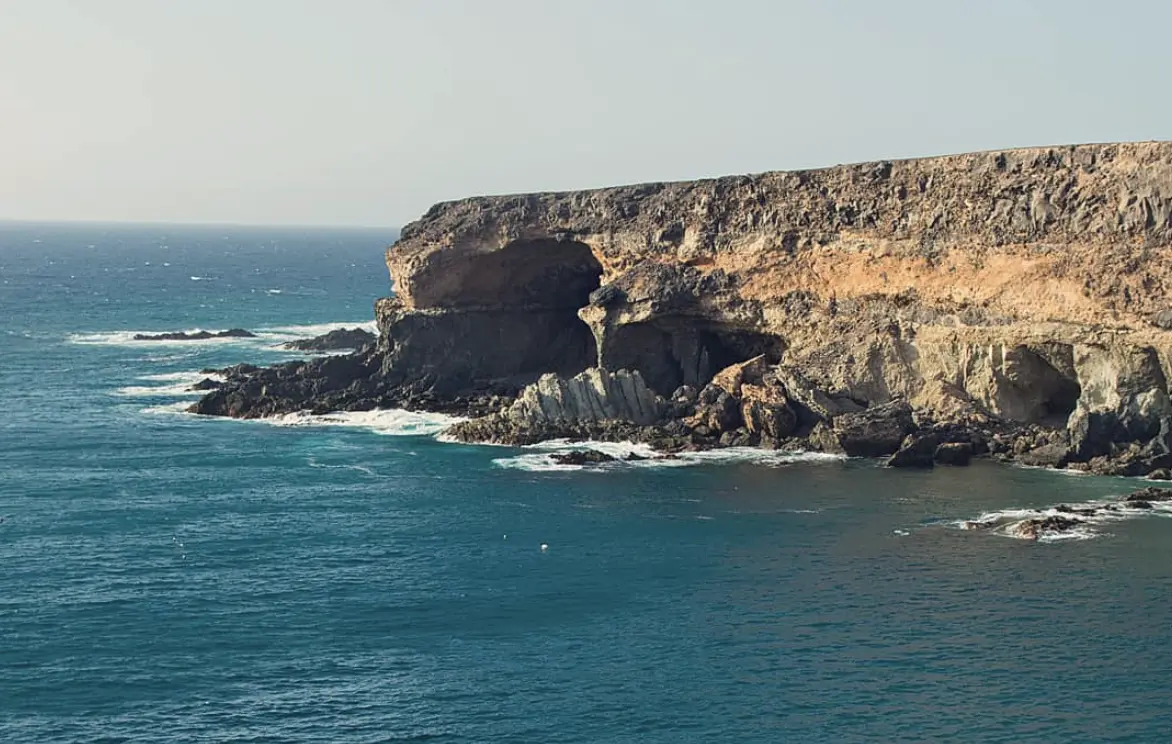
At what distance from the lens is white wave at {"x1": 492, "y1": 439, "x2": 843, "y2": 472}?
66.1 metres

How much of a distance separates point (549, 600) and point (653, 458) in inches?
854

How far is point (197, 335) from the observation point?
120562 millimetres

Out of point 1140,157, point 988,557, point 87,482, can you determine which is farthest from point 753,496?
point 87,482

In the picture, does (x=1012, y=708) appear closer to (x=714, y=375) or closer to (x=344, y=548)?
(x=344, y=548)

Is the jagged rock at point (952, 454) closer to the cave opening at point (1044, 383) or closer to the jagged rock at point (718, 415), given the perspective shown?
the cave opening at point (1044, 383)

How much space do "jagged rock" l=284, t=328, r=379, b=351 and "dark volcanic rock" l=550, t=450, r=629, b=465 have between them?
4514 centimetres

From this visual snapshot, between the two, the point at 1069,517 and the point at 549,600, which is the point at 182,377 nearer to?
the point at 549,600

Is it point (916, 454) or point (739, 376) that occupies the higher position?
point (739, 376)

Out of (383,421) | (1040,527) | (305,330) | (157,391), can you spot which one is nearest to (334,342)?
(305,330)

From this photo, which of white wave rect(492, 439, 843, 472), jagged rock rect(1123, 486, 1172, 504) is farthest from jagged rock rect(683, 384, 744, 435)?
jagged rock rect(1123, 486, 1172, 504)

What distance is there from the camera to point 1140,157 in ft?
209

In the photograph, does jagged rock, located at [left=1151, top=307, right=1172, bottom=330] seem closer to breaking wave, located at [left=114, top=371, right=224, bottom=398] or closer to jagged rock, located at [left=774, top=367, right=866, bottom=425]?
jagged rock, located at [left=774, top=367, right=866, bottom=425]

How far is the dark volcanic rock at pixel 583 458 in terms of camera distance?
66.8m

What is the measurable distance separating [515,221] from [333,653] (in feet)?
143
